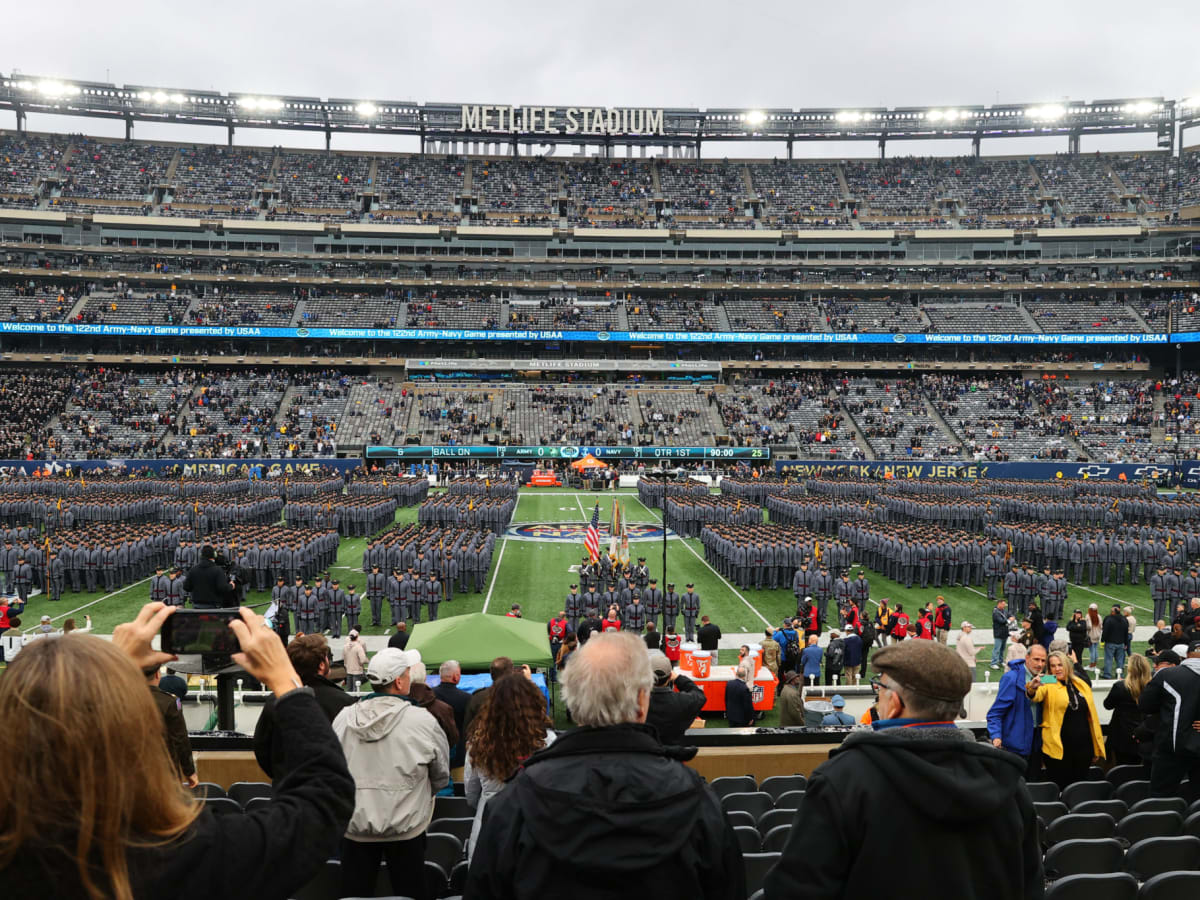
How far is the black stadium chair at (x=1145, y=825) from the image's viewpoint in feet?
14.7

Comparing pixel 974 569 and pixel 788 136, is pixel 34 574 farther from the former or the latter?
pixel 788 136

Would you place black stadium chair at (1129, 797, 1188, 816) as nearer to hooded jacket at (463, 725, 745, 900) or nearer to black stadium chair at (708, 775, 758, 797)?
black stadium chair at (708, 775, 758, 797)

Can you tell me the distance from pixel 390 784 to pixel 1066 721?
491cm

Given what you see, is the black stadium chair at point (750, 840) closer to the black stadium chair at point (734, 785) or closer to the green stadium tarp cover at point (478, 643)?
the black stadium chair at point (734, 785)

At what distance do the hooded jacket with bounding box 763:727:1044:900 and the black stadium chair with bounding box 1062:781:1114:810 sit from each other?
4120 mm

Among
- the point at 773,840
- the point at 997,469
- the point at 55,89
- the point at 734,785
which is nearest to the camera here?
the point at 773,840

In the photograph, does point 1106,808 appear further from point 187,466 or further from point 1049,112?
point 1049,112

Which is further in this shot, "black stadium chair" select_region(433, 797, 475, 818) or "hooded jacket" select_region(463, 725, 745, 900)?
"black stadium chair" select_region(433, 797, 475, 818)

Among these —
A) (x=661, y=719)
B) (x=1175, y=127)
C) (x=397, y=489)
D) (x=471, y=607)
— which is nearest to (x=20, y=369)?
(x=397, y=489)

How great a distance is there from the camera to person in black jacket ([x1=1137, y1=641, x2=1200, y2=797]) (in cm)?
497

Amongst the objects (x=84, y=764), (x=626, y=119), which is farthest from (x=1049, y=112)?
(x=84, y=764)

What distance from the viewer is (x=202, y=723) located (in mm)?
9258

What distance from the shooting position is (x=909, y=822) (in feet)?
6.82

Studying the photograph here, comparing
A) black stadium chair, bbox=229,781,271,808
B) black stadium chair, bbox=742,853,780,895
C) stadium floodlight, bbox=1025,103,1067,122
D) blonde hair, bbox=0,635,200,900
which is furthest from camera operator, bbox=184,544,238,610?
stadium floodlight, bbox=1025,103,1067,122
